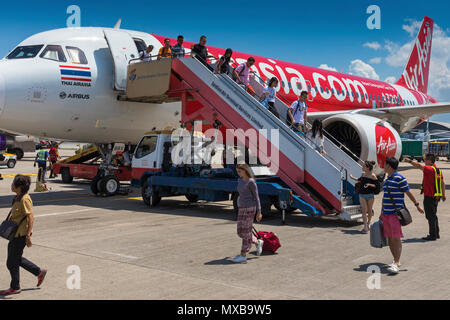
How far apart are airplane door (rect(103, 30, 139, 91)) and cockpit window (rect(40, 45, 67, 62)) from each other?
1.28 meters

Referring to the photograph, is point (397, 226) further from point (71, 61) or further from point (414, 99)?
point (414, 99)

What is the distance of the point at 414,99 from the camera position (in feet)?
93.2

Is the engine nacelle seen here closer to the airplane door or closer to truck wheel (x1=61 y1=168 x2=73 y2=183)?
the airplane door

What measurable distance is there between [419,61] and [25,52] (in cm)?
2569

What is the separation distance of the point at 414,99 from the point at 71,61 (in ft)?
73.5

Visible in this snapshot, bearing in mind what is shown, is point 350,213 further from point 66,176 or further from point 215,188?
point 66,176

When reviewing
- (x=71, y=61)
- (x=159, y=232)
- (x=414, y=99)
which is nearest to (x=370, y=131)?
(x=159, y=232)

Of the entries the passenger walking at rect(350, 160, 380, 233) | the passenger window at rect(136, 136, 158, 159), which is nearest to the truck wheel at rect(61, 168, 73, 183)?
the passenger window at rect(136, 136, 158, 159)

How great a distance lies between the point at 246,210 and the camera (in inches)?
258

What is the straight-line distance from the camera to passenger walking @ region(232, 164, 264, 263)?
654cm

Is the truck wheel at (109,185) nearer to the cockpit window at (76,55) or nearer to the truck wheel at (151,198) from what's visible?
the truck wheel at (151,198)

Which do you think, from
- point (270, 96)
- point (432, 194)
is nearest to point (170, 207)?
point (270, 96)

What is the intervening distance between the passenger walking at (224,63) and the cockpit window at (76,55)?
3574 mm

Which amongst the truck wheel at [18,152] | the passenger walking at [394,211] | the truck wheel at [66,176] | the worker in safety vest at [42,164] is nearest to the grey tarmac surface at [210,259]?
the passenger walking at [394,211]
